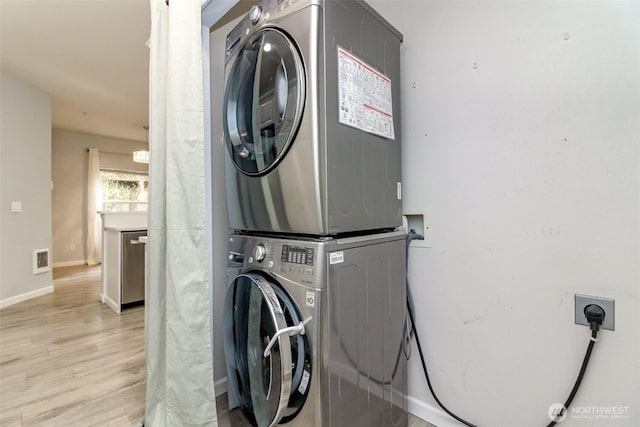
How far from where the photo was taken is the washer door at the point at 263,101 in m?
0.99

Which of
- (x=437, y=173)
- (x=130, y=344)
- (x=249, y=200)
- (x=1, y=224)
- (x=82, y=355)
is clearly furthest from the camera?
(x=1, y=224)

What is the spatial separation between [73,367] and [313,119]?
7.44ft

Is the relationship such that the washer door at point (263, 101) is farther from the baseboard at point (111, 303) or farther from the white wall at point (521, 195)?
the baseboard at point (111, 303)

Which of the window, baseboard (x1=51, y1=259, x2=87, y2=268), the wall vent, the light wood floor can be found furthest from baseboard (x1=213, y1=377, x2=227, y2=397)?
baseboard (x1=51, y1=259, x2=87, y2=268)

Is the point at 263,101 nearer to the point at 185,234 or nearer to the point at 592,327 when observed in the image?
the point at 185,234

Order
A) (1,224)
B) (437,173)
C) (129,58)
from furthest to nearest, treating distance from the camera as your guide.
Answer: (1,224) → (129,58) → (437,173)

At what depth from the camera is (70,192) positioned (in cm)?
554

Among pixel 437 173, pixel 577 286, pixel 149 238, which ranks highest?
pixel 437 173

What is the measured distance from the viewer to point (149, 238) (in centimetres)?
122

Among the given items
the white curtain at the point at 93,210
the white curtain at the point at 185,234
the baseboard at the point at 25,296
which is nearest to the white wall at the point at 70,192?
the white curtain at the point at 93,210

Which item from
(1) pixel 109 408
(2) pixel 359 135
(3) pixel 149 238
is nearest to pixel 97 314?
(1) pixel 109 408

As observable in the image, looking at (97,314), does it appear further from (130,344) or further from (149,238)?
(149,238)

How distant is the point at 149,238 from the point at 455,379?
4.78ft

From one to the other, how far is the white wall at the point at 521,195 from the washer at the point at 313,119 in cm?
22
